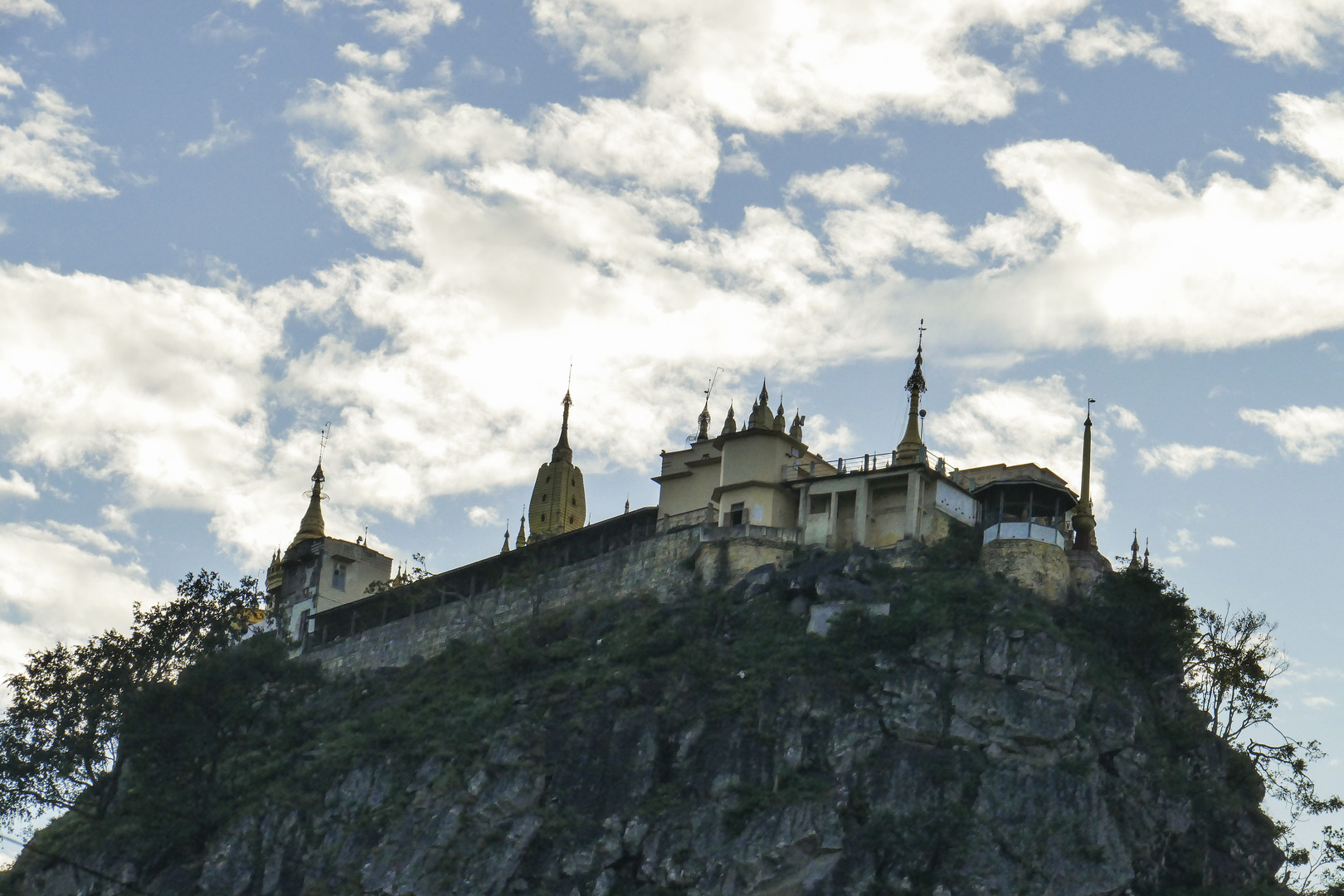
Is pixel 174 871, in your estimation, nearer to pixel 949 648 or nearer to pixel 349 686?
pixel 349 686

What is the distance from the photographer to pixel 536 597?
8500cm

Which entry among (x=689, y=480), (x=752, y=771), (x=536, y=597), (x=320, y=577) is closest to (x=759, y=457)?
(x=689, y=480)

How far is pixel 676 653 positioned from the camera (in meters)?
73.4

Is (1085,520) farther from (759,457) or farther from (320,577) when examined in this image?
(320,577)

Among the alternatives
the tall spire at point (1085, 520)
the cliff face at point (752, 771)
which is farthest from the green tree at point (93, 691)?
the tall spire at point (1085, 520)

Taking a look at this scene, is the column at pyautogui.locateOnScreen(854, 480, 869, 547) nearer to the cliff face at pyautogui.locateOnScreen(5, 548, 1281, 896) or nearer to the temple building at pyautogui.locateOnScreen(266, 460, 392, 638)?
the cliff face at pyautogui.locateOnScreen(5, 548, 1281, 896)

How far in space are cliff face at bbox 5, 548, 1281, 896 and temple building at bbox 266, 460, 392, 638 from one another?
19.9 metres

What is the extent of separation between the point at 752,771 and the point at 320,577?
39.9 meters

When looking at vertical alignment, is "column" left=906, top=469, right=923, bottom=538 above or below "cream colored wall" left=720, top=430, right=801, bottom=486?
below

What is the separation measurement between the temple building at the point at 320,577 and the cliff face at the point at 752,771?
19.9 metres

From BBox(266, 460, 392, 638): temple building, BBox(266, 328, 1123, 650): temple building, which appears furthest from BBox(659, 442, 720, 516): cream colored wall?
BBox(266, 460, 392, 638): temple building

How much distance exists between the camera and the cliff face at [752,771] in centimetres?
6419

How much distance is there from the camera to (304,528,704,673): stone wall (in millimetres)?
80000

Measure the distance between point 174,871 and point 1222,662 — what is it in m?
40.4
